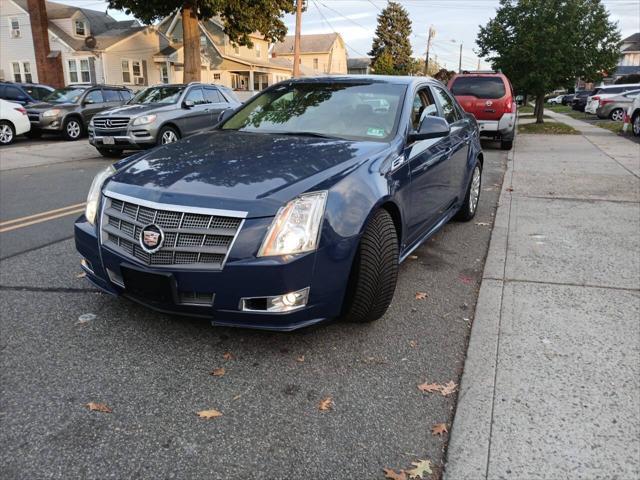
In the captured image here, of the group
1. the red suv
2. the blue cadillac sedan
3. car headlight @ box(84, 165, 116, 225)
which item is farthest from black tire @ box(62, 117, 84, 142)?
car headlight @ box(84, 165, 116, 225)

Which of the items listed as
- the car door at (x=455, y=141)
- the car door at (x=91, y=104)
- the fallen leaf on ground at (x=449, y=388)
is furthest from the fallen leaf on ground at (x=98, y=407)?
the car door at (x=91, y=104)

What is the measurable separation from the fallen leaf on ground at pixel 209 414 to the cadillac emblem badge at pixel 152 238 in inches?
35.1

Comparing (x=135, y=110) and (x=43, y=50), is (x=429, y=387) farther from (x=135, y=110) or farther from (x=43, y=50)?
(x=43, y=50)

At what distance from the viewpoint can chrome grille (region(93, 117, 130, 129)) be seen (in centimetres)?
1173

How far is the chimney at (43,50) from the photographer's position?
3161cm

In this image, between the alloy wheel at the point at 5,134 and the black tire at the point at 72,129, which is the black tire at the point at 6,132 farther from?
the black tire at the point at 72,129

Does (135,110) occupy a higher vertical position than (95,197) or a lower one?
higher

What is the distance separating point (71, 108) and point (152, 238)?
52.2ft

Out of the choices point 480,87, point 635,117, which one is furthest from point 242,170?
point 635,117

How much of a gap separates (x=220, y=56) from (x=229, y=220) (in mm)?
37330

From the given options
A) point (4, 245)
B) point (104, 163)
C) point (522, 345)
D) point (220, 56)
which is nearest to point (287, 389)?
point (522, 345)

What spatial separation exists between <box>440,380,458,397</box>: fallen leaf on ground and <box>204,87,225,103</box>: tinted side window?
1171cm

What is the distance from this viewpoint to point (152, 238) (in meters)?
2.89

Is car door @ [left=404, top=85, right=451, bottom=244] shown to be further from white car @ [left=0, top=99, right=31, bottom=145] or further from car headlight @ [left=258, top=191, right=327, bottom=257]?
white car @ [left=0, top=99, right=31, bottom=145]
